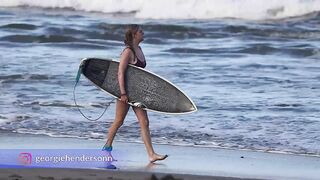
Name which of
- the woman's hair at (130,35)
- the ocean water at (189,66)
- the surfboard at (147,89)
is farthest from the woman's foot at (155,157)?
the ocean water at (189,66)

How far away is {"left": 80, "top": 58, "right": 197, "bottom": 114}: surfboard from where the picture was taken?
336 inches

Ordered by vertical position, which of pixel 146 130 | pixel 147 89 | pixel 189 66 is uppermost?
pixel 189 66

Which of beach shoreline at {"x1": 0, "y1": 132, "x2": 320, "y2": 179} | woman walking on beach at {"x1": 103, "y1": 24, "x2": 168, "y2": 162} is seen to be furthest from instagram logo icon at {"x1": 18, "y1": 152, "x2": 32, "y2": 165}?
woman walking on beach at {"x1": 103, "y1": 24, "x2": 168, "y2": 162}

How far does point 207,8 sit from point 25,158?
2100cm

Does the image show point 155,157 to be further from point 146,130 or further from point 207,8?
point 207,8

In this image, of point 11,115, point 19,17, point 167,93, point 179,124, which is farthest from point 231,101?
point 19,17

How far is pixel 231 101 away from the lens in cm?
1247

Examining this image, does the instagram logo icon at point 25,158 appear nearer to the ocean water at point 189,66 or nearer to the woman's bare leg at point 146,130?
the woman's bare leg at point 146,130

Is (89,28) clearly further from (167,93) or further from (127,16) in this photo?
(167,93)

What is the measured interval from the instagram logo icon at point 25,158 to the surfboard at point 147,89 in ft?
3.26

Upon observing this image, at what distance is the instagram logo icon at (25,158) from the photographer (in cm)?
788

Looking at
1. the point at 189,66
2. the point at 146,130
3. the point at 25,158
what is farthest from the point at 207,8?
the point at 25,158

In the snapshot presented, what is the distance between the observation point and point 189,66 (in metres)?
16.6

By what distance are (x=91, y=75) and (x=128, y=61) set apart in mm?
695
